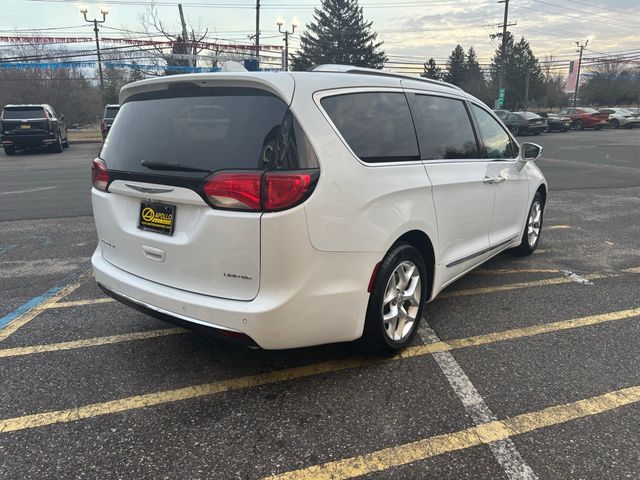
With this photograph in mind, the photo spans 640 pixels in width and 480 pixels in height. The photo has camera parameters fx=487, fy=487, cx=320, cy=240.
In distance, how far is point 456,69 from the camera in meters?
67.6

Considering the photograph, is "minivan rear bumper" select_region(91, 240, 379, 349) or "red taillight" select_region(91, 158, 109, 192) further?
"red taillight" select_region(91, 158, 109, 192)

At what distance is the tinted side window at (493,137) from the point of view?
426 cm

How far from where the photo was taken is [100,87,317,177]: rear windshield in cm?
247

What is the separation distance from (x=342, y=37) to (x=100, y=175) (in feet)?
188

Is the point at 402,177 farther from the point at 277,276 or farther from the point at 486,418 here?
the point at 486,418

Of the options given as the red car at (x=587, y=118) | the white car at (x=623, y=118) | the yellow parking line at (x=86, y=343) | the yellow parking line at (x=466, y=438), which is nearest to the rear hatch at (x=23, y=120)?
the yellow parking line at (x=86, y=343)

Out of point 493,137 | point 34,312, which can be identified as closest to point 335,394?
point 34,312

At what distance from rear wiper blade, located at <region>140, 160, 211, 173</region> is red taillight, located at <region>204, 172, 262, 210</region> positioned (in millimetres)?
112

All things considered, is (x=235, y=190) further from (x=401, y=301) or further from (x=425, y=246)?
(x=425, y=246)

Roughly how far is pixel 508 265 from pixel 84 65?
41.2m

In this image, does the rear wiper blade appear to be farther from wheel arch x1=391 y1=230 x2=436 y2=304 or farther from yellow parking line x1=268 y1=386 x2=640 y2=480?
yellow parking line x1=268 y1=386 x2=640 y2=480

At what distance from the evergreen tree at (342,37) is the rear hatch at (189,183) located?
55989 millimetres

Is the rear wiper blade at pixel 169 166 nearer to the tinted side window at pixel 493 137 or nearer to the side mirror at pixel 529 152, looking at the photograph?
the tinted side window at pixel 493 137

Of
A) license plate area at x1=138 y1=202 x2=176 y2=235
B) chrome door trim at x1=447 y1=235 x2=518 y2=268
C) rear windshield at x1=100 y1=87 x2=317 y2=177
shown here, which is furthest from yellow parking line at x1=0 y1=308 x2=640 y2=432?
rear windshield at x1=100 y1=87 x2=317 y2=177
